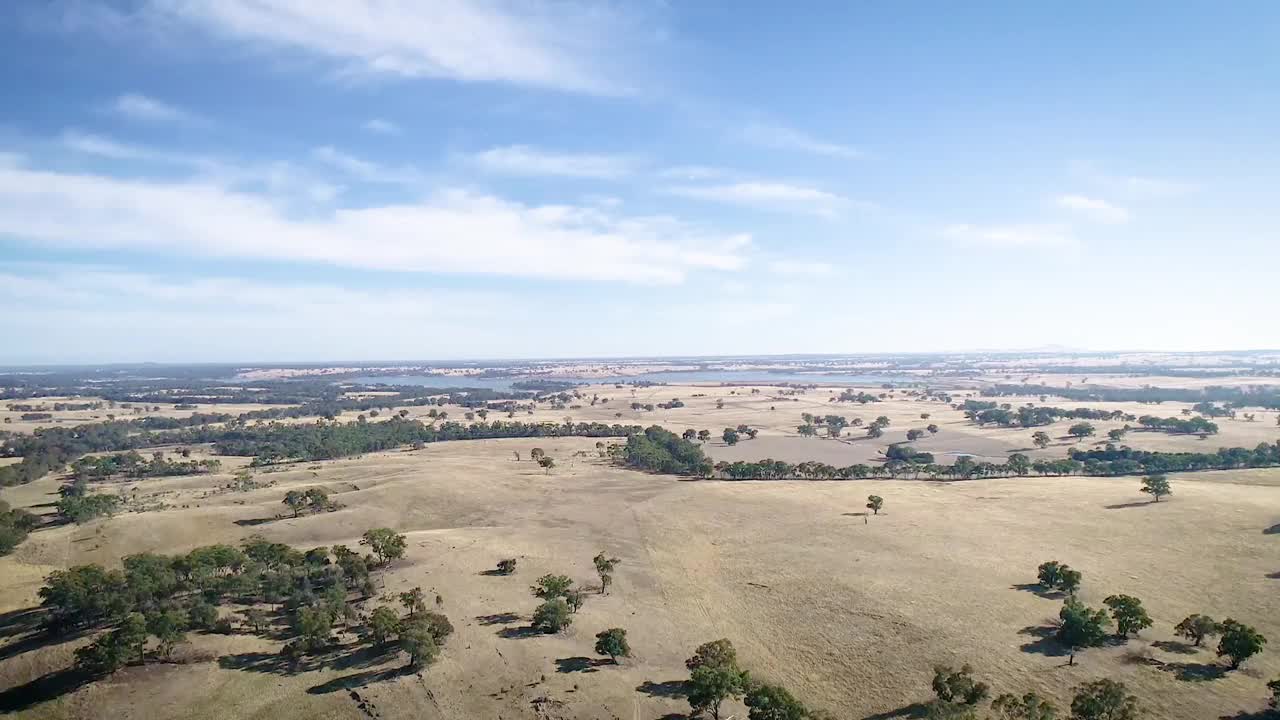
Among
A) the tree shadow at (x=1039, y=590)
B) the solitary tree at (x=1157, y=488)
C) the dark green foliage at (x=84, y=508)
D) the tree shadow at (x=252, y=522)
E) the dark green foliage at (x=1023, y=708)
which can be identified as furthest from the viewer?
the solitary tree at (x=1157, y=488)

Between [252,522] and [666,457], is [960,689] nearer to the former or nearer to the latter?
[252,522]

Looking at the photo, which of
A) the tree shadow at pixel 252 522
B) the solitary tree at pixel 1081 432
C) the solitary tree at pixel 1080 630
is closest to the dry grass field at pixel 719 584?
the tree shadow at pixel 252 522

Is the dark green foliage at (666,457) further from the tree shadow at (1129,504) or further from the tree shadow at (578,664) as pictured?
the tree shadow at (578,664)

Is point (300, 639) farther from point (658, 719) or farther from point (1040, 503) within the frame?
point (1040, 503)

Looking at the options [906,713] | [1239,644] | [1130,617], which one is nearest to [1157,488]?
[1130,617]

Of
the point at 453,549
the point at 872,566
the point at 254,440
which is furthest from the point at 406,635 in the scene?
the point at 254,440

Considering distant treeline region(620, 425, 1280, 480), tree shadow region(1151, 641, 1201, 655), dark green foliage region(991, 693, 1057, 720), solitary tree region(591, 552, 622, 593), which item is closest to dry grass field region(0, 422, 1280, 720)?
tree shadow region(1151, 641, 1201, 655)
